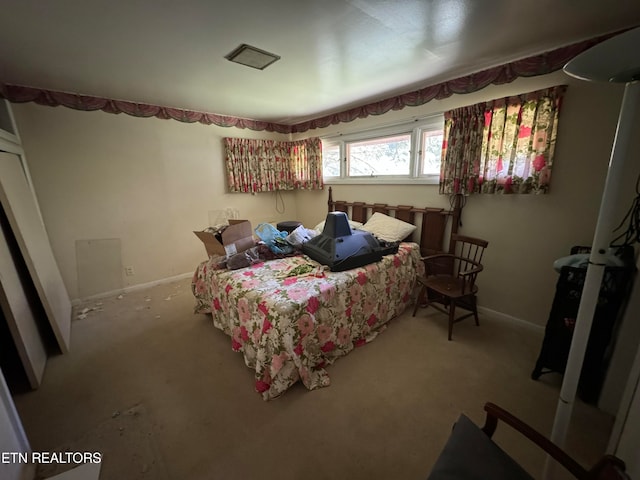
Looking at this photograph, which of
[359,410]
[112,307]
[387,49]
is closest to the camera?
[359,410]

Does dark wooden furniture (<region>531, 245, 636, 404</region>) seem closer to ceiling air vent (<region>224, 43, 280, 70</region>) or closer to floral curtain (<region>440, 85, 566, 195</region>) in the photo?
floral curtain (<region>440, 85, 566, 195</region>)

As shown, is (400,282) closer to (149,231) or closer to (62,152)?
(149,231)

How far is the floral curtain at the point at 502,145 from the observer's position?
6.56ft

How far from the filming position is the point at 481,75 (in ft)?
7.41

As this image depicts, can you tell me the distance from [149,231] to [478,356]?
389 cm

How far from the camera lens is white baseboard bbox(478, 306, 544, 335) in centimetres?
226

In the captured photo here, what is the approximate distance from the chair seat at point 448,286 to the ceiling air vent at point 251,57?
91.1 inches

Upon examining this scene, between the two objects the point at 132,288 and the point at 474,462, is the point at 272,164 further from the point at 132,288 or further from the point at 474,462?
the point at 474,462

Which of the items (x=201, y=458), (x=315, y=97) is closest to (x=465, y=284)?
(x=201, y=458)

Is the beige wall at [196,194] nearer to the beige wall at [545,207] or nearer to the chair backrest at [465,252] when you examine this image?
the beige wall at [545,207]

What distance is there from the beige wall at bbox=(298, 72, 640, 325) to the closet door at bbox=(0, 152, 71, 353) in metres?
3.60

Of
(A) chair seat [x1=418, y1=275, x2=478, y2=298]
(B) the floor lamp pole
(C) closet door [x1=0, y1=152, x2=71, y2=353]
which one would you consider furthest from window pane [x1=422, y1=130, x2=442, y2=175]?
(C) closet door [x1=0, y1=152, x2=71, y2=353]

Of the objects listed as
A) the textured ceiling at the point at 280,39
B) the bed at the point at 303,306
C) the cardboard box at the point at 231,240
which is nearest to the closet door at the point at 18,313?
the bed at the point at 303,306

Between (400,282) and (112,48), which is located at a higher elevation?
(112,48)
